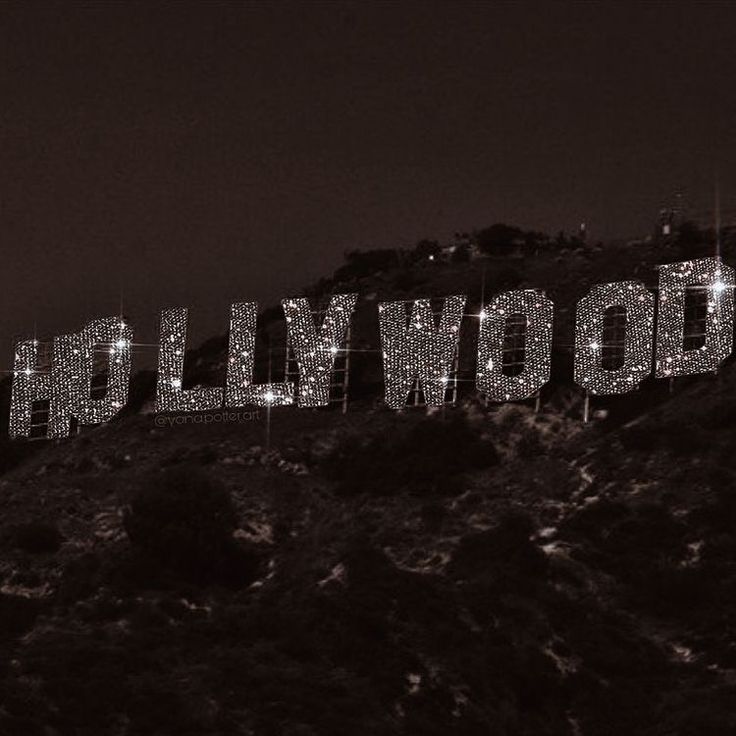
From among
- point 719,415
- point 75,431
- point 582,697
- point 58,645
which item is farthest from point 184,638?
point 75,431

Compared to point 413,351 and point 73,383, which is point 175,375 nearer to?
point 73,383

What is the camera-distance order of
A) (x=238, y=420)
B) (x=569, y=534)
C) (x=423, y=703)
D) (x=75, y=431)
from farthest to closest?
(x=75, y=431) < (x=238, y=420) < (x=569, y=534) < (x=423, y=703)

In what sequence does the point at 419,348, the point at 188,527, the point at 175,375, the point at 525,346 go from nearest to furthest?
the point at 188,527 → the point at 525,346 → the point at 419,348 → the point at 175,375

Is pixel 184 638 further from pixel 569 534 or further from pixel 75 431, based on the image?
pixel 75 431

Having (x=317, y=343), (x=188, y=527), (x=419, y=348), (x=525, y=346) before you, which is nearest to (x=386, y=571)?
(x=188, y=527)

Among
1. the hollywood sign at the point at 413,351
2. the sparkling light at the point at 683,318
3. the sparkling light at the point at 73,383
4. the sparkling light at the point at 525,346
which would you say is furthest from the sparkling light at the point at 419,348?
the sparkling light at the point at 73,383

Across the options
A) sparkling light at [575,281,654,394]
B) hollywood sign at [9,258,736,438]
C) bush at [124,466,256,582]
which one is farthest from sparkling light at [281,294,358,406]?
sparkling light at [575,281,654,394]

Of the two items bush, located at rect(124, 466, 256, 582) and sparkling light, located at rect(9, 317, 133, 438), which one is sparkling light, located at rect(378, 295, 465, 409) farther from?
sparkling light, located at rect(9, 317, 133, 438)
